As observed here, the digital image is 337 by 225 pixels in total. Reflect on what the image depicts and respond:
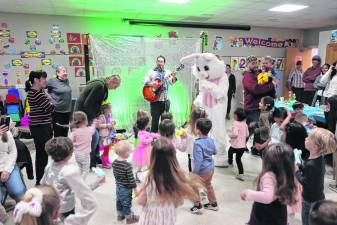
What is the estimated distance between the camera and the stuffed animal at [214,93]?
3852 mm

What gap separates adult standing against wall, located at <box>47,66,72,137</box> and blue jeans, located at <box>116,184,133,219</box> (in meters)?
1.82

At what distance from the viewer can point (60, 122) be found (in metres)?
4.16

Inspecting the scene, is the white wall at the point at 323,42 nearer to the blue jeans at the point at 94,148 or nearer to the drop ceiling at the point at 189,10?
the drop ceiling at the point at 189,10

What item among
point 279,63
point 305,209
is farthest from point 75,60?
point 279,63

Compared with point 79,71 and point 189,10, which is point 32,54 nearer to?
point 79,71

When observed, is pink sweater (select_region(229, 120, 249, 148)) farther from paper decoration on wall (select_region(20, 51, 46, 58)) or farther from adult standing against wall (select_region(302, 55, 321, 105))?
paper decoration on wall (select_region(20, 51, 46, 58))

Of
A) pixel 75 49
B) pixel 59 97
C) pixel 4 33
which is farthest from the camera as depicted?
pixel 75 49

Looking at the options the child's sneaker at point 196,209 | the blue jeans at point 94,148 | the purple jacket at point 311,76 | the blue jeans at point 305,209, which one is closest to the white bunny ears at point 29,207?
the blue jeans at point 305,209

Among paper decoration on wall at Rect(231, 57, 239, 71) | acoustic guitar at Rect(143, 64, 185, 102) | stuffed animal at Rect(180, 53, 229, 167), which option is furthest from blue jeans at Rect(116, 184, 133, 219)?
paper decoration on wall at Rect(231, 57, 239, 71)

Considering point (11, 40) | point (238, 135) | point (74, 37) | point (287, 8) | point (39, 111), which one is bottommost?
point (238, 135)

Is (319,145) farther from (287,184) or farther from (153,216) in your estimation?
(153,216)

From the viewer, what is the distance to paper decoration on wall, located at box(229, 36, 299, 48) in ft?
26.7

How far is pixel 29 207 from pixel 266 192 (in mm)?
1266

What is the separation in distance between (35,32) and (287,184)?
252 inches
